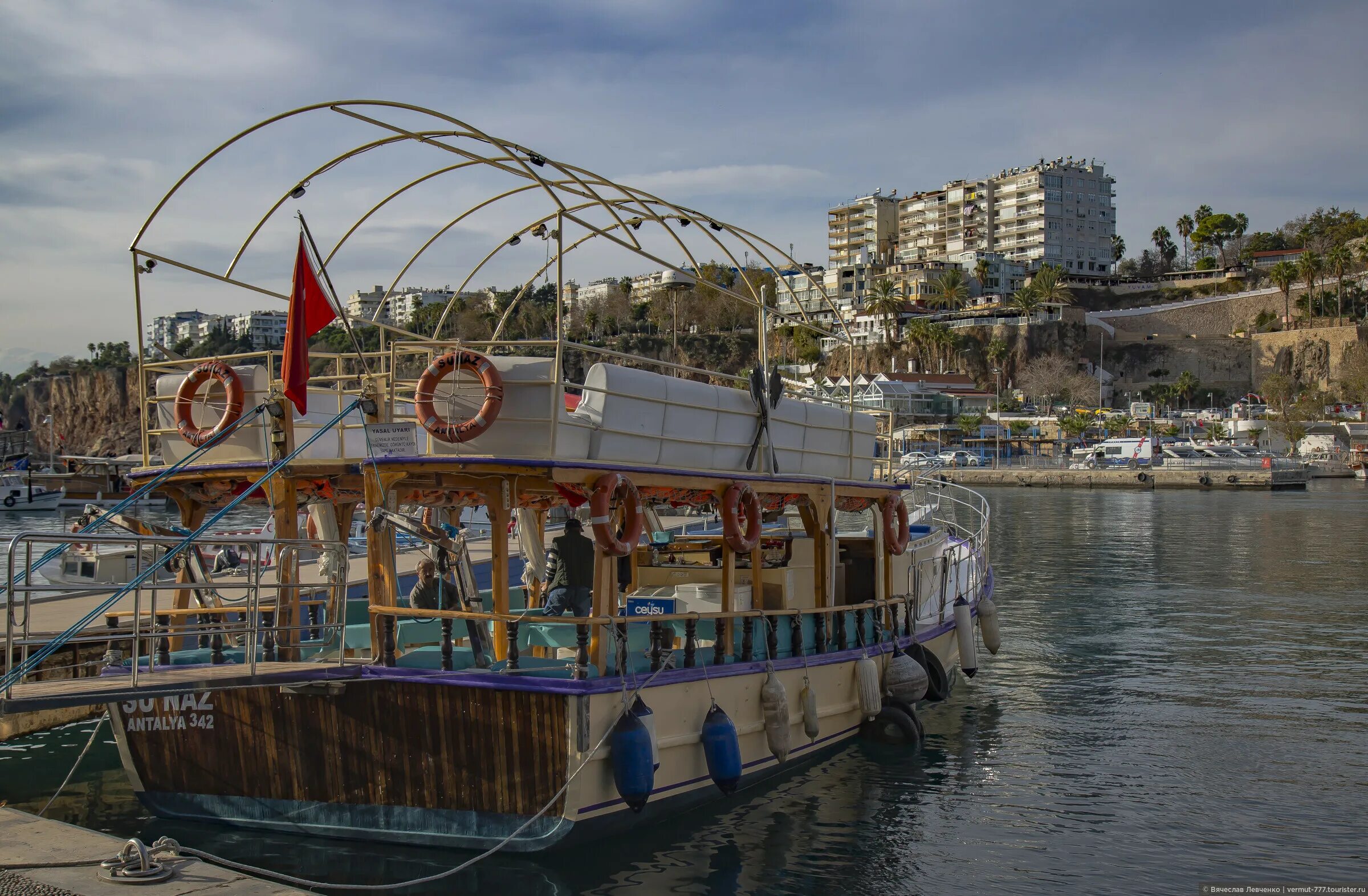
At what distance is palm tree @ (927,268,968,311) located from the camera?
152375 mm

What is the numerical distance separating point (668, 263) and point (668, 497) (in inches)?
97.0

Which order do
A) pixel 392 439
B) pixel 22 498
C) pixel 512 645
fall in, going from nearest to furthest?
pixel 512 645 < pixel 392 439 < pixel 22 498

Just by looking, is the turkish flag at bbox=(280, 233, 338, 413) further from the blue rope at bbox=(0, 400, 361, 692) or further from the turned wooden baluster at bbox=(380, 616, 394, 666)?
the turned wooden baluster at bbox=(380, 616, 394, 666)

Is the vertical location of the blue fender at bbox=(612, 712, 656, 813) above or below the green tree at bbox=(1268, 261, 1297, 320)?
below

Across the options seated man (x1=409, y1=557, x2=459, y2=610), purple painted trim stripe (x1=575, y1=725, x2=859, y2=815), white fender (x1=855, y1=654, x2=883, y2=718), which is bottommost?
purple painted trim stripe (x1=575, y1=725, x2=859, y2=815)

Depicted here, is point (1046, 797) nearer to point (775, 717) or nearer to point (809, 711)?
point (809, 711)

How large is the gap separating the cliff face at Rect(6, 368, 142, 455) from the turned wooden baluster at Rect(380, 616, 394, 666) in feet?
489

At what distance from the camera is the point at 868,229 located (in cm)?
19062

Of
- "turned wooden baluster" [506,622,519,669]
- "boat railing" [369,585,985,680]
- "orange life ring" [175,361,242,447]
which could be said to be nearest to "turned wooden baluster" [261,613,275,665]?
"boat railing" [369,585,985,680]

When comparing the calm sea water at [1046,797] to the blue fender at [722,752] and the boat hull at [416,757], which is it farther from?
the blue fender at [722,752]

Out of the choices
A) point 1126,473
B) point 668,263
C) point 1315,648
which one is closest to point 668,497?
point 668,263

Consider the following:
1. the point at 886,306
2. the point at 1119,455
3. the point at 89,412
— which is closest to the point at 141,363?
the point at 1119,455

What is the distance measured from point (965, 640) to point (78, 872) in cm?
1339

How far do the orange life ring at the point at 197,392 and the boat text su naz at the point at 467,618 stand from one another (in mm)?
32
